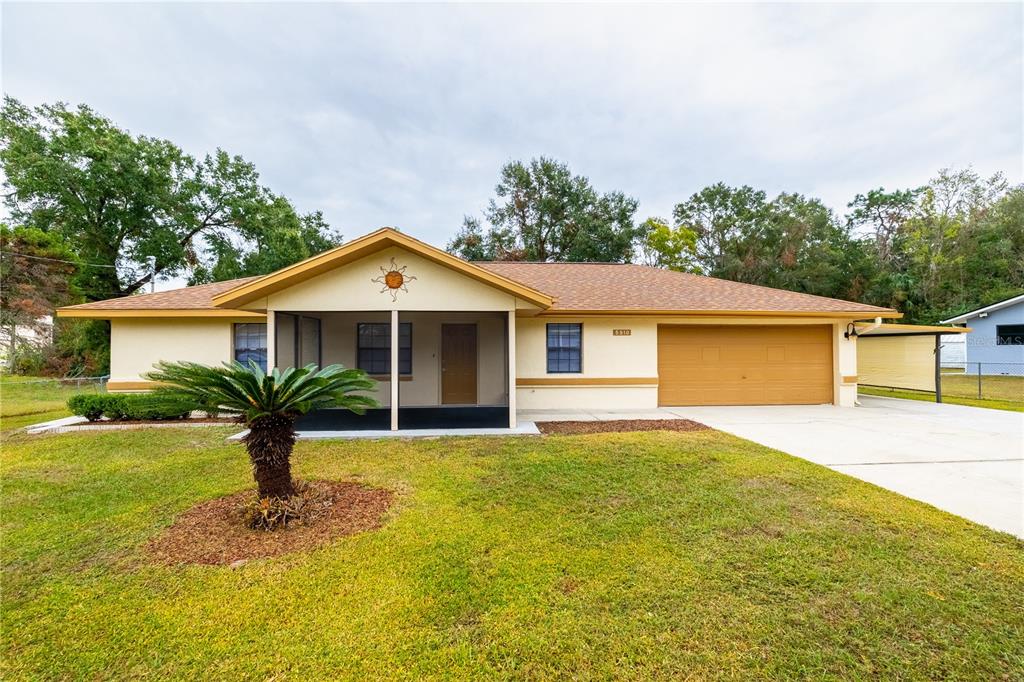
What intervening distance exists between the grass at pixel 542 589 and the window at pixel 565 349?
6183mm

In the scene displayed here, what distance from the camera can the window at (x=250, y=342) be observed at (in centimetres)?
1106

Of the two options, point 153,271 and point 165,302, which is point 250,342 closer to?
point 165,302

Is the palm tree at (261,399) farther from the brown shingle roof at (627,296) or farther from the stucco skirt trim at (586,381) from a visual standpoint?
the stucco skirt trim at (586,381)

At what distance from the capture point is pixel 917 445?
7316mm

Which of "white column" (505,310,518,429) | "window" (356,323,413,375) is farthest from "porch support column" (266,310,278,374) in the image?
"white column" (505,310,518,429)

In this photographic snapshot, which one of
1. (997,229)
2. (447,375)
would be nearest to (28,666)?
(447,375)

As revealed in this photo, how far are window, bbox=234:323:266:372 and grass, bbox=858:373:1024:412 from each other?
18810 millimetres

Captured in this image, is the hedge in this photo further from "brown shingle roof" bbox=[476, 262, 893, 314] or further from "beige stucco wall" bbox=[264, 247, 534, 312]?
"brown shingle roof" bbox=[476, 262, 893, 314]

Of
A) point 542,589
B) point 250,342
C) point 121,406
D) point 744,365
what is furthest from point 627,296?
point 121,406

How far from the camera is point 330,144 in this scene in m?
20.8

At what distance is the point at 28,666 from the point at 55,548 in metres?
1.91

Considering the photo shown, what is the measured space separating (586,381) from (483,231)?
2170cm

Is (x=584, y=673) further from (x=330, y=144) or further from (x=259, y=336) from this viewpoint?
(x=330, y=144)

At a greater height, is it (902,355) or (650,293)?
(650,293)
